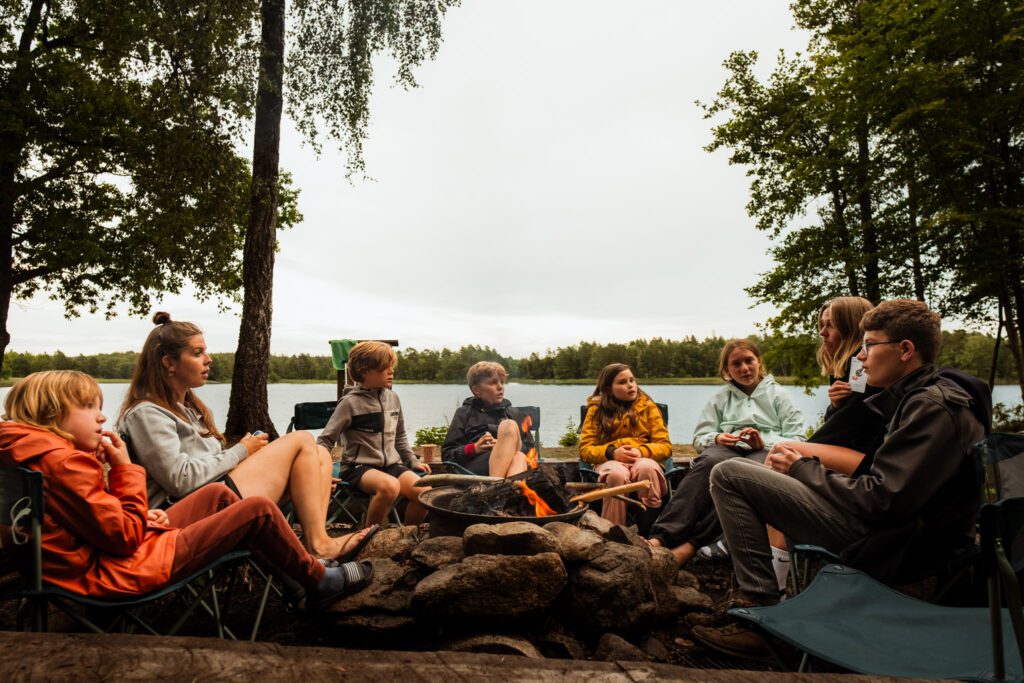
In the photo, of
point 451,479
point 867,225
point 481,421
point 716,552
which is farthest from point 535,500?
point 867,225

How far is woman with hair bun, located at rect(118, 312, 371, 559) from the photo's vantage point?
229cm

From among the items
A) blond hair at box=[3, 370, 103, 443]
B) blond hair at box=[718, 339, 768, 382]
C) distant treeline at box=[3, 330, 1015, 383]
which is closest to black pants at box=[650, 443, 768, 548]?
blond hair at box=[718, 339, 768, 382]

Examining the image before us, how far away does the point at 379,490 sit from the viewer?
331cm

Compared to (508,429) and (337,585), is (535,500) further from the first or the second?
(508,429)

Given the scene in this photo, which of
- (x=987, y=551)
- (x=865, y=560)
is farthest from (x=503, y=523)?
(x=987, y=551)

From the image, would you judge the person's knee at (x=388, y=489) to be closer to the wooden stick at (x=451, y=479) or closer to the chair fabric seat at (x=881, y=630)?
the wooden stick at (x=451, y=479)

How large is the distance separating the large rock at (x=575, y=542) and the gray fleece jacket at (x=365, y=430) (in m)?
1.50

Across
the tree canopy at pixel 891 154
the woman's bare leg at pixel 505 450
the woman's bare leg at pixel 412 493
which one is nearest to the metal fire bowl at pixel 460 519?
the woman's bare leg at pixel 412 493

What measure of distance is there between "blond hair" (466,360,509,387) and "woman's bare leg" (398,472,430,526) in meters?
1.00

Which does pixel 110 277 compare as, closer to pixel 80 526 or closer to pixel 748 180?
pixel 80 526

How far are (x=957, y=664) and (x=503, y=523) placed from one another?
1347 mm

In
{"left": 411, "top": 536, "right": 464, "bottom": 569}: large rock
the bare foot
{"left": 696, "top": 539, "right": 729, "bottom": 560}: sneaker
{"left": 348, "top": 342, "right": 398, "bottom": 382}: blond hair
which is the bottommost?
{"left": 696, "top": 539, "right": 729, "bottom": 560}: sneaker

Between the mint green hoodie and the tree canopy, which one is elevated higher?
the tree canopy

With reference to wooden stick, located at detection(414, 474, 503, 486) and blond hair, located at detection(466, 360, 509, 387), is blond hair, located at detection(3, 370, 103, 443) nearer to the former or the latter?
wooden stick, located at detection(414, 474, 503, 486)
